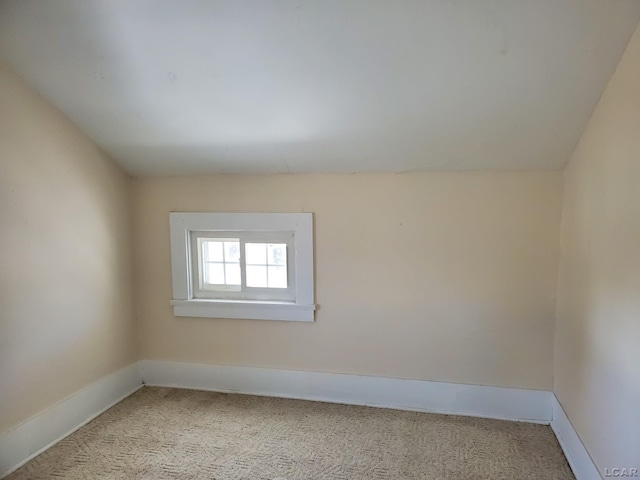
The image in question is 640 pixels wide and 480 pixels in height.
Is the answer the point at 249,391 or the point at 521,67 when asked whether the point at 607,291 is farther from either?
the point at 249,391

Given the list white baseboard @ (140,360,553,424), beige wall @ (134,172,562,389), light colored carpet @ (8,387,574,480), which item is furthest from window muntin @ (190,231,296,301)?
light colored carpet @ (8,387,574,480)

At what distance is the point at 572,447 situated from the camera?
Answer: 1909mm

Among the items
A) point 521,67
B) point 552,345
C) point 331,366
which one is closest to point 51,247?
point 331,366

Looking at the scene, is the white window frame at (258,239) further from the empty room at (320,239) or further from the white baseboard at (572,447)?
the white baseboard at (572,447)

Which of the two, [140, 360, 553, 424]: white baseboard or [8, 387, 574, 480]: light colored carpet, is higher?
[140, 360, 553, 424]: white baseboard

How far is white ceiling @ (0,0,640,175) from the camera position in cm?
148

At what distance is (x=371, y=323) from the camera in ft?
8.14

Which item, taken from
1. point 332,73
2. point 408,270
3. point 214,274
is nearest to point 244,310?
point 214,274

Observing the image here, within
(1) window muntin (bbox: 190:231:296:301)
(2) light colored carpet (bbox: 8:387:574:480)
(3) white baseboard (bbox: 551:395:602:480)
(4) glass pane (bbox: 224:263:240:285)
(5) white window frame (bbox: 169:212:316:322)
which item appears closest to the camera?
(3) white baseboard (bbox: 551:395:602:480)

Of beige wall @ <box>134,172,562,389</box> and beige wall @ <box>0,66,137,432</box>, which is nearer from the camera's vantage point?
beige wall @ <box>0,66,137,432</box>

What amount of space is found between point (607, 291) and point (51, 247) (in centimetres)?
248

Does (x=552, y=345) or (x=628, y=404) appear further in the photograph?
(x=552, y=345)

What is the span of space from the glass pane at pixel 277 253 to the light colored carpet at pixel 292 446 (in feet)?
2.79

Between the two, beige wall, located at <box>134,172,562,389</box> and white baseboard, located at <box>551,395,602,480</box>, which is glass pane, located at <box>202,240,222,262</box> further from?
white baseboard, located at <box>551,395,602,480</box>
